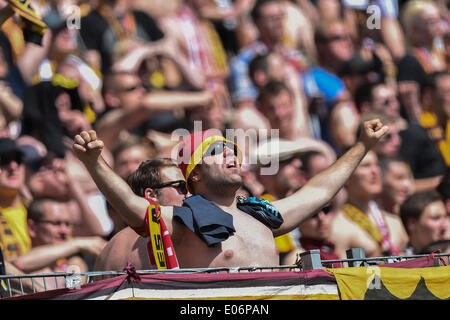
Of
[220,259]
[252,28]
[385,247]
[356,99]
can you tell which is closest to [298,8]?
[252,28]

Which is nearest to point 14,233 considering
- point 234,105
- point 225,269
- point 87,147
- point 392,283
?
point 87,147

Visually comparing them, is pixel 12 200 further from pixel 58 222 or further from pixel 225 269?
pixel 225 269

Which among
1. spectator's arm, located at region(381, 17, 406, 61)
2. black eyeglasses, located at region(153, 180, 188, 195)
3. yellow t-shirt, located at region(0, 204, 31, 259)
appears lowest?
black eyeglasses, located at region(153, 180, 188, 195)

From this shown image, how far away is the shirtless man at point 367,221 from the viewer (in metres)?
7.34

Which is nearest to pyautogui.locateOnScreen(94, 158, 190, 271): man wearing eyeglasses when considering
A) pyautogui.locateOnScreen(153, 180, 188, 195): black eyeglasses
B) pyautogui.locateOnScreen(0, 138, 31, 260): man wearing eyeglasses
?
pyautogui.locateOnScreen(153, 180, 188, 195): black eyeglasses

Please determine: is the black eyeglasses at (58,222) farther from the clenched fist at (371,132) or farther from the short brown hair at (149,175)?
the clenched fist at (371,132)

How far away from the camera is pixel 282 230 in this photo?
4828mm

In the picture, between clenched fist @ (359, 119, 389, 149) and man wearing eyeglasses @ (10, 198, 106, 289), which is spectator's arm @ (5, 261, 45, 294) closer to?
man wearing eyeglasses @ (10, 198, 106, 289)

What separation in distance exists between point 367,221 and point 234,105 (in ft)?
8.42

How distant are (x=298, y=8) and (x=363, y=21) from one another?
0.89 metres

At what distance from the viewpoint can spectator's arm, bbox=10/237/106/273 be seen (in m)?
6.24

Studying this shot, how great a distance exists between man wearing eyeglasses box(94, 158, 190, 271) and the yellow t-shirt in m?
1.61

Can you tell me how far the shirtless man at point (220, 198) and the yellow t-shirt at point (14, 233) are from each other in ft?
7.71

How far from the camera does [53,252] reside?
6.36 m
